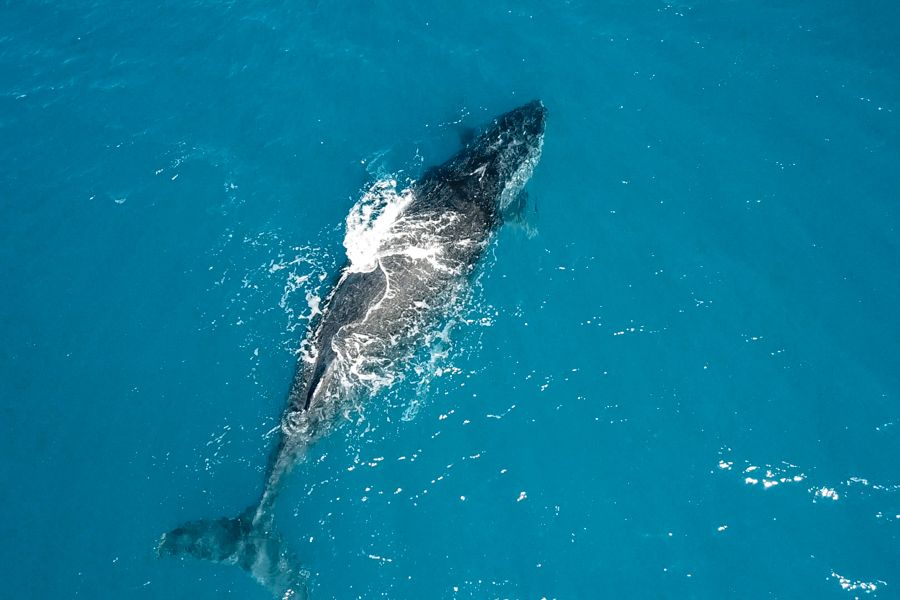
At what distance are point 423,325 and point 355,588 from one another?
28.0 feet

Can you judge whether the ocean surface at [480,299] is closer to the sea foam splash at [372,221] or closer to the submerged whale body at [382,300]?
the sea foam splash at [372,221]

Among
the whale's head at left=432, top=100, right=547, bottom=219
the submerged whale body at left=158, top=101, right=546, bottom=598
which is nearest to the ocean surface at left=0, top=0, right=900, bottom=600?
the submerged whale body at left=158, top=101, right=546, bottom=598

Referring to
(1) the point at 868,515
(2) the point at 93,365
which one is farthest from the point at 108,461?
(1) the point at 868,515

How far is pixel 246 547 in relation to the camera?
809 inches

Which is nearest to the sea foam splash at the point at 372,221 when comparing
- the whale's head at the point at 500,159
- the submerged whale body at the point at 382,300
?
the submerged whale body at the point at 382,300

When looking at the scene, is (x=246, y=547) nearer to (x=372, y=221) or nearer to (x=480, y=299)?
(x=480, y=299)

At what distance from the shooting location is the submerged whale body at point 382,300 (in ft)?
67.9

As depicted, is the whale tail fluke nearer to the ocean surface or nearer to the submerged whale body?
the submerged whale body

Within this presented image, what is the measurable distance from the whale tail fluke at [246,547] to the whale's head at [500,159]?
13728 mm

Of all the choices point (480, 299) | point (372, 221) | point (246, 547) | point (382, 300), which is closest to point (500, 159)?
point (372, 221)

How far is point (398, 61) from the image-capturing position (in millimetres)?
28969

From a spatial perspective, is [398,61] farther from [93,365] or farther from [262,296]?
[93,365]

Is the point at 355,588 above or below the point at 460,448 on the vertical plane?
below

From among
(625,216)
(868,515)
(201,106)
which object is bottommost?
(868,515)
